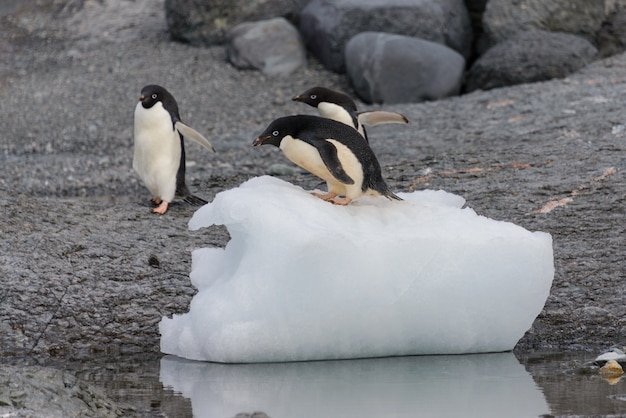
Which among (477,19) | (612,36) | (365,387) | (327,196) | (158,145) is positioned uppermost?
(612,36)

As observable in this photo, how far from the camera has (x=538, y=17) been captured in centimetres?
1173

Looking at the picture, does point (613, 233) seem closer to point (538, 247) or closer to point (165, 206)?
point (538, 247)

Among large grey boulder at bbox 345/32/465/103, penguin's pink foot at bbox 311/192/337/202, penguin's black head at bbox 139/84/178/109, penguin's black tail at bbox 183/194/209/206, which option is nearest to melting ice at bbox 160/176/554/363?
penguin's pink foot at bbox 311/192/337/202

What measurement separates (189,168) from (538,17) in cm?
514

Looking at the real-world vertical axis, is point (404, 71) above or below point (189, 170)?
above

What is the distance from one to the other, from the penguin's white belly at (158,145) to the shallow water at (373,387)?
2.08m

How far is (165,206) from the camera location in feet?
19.5

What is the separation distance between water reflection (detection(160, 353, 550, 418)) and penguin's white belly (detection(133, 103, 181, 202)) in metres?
2.08

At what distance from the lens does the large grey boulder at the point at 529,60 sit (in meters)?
10.6

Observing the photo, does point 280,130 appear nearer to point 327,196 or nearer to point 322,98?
point 327,196

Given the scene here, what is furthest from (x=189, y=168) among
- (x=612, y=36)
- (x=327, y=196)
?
(x=612, y=36)

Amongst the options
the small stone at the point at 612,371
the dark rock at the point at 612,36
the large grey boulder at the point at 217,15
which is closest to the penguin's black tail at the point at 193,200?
the small stone at the point at 612,371

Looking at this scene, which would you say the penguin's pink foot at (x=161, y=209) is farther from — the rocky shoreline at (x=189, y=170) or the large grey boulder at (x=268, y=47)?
the large grey boulder at (x=268, y=47)

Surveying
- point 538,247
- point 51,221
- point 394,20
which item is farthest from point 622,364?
point 394,20
